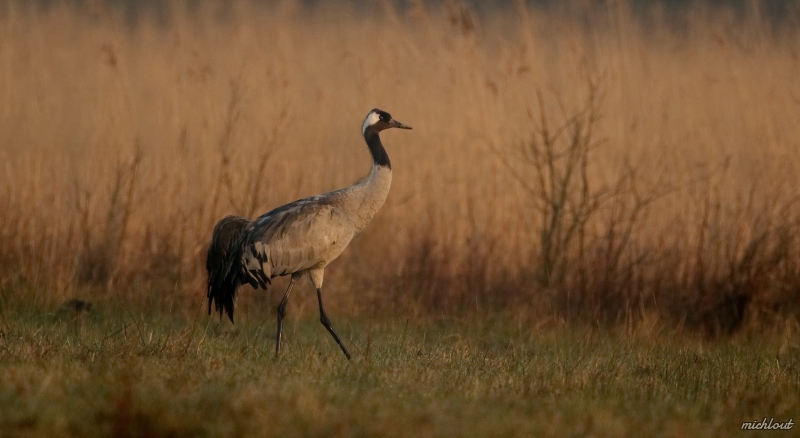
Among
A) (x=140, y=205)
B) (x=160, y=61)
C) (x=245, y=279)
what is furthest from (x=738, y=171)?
(x=160, y=61)

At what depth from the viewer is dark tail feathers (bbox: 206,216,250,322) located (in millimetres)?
6758

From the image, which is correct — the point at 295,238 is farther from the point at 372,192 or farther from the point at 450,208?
the point at 450,208

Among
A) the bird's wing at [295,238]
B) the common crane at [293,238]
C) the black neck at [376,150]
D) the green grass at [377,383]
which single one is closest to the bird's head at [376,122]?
the black neck at [376,150]

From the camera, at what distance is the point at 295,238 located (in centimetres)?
651

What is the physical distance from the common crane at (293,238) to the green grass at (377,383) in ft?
1.25

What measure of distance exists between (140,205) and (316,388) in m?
4.25

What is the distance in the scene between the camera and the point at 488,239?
8.67m

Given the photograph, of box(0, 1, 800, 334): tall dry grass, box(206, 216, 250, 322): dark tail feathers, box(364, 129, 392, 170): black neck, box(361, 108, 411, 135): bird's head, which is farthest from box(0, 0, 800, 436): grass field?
box(361, 108, 411, 135): bird's head

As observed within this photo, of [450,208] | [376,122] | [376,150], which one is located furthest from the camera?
[450,208]

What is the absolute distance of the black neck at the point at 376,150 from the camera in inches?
273

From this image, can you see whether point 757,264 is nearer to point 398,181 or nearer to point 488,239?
point 488,239

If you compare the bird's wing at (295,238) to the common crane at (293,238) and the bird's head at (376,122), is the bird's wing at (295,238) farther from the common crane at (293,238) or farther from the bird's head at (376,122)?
the bird's head at (376,122)

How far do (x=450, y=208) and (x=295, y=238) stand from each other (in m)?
2.67

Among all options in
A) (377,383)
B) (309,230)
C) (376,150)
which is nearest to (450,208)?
(376,150)
